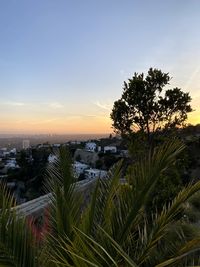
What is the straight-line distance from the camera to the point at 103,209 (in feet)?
11.0

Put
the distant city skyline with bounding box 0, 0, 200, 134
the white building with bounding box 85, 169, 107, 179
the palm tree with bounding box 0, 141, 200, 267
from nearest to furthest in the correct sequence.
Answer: the palm tree with bounding box 0, 141, 200, 267
the white building with bounding box 85, 169, 107, 179
the distant city skyline with bounding box 0, 0, 200, 134

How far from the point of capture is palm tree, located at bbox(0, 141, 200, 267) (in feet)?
9.08

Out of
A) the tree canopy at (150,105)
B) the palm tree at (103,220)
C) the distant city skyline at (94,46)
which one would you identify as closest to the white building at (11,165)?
the distant city skyline at (94,46)

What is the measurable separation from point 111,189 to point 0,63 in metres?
11.9

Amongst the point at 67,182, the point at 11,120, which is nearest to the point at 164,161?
the point at 67,182

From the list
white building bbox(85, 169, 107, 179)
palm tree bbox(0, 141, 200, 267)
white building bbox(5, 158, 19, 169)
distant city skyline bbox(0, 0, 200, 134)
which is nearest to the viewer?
palm tree bbox(0, 141, 200, 267)

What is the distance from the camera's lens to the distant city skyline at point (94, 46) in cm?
998

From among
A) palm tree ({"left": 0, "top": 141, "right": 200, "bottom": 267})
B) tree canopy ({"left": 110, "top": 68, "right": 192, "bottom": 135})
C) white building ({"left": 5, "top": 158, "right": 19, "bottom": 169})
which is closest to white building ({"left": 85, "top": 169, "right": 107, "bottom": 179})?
palm tree ({"left": 0, "top": 141, "right": 200, "bottom": 267})

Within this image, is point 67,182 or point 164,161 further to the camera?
point 67,182

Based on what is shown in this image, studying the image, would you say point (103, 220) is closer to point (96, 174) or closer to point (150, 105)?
point (96, 174)

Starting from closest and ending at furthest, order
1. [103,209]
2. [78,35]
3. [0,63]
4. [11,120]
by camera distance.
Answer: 1. [103,209]
2. [78,35]
3. [0,63]
4. [11,120]

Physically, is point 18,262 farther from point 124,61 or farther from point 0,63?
point 0,63

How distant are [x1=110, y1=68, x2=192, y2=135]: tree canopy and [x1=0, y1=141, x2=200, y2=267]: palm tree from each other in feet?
24.8

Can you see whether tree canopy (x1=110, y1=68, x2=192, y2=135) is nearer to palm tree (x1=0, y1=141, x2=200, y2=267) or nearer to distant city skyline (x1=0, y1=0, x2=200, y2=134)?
distant city skyline (x1=0, y1=0, x2=200, y2=134)
